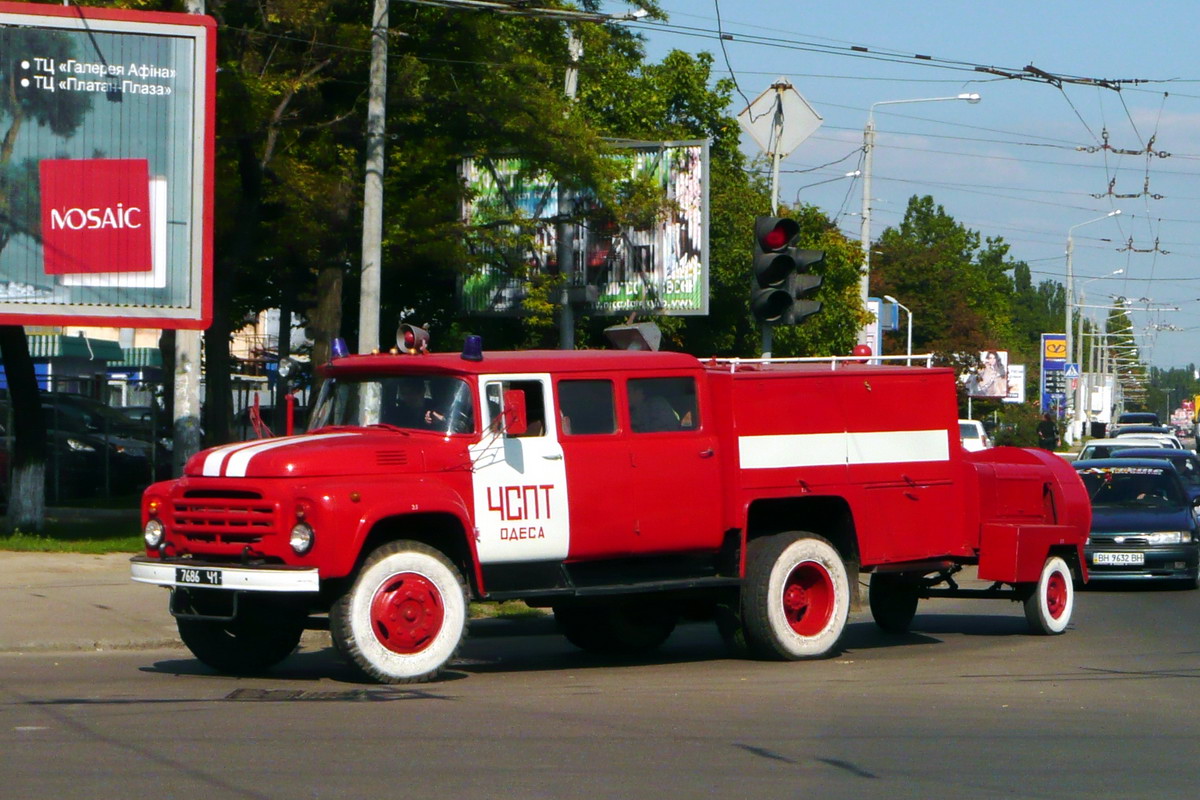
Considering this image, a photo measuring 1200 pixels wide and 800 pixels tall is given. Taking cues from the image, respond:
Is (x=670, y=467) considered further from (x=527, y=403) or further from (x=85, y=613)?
(x=85, y=613)

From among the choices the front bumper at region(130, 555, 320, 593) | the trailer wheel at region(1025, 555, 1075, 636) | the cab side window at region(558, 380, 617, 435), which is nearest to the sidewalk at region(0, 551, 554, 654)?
the front bumper at region(130, 555, 320, 593)

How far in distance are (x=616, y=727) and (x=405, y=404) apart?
10.2 feet

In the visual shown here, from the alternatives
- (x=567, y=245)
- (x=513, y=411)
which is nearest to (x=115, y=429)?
(x=567, y=245)

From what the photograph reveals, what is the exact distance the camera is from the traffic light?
47.3 ft

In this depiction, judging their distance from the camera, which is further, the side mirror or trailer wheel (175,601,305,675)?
trailer wheel (175,601,305,675)

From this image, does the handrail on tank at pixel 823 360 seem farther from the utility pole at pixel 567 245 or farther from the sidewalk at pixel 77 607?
the utility pole at pixel 567 245

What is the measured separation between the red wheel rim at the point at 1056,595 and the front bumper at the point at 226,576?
285 inches

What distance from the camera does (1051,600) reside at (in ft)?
47.1

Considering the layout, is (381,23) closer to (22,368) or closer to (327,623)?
(22,368)

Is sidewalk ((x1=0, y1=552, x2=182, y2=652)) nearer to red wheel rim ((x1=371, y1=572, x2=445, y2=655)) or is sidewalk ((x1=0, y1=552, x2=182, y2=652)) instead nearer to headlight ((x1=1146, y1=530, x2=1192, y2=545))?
red wheel rim ((x1=371, y1=572, x2=445, y2=655))

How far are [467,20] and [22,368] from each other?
887 centimetres

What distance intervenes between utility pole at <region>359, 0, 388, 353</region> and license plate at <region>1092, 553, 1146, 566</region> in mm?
8761

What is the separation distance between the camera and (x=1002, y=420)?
184 feet

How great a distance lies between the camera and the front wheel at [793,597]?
39.3 ft
